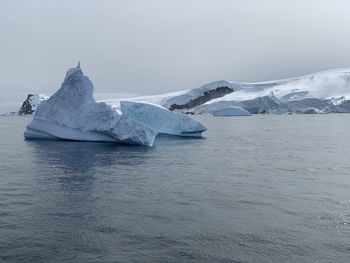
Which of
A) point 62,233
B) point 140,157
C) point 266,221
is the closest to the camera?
point 62,233

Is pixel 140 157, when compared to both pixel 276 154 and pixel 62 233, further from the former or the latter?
pixel 62 233

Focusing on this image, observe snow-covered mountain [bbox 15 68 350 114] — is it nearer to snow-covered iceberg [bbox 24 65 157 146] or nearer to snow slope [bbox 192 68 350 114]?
snow slope [bbox 192 68 350 114]

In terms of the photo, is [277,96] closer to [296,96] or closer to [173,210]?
[296,96]

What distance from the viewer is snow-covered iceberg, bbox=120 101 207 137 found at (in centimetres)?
2630

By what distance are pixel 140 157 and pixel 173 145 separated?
5594mm

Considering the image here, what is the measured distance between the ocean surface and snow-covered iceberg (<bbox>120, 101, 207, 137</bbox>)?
9638 millimetres

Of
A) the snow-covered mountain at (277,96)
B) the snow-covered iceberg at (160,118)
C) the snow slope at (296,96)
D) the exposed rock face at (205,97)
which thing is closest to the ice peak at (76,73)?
the snow-covered iceberg at (160,118)

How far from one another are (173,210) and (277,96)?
9605cm

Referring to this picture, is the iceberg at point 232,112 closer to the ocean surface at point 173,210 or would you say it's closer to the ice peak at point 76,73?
the ice peak at point 76,73

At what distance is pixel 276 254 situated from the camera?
261 inches

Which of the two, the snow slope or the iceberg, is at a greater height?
the snow slope

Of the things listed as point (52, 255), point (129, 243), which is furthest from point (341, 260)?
point (52, 255)

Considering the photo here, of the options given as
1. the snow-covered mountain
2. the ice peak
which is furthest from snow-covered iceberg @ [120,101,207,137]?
the snow-covered mountain

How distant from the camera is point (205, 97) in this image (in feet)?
424
